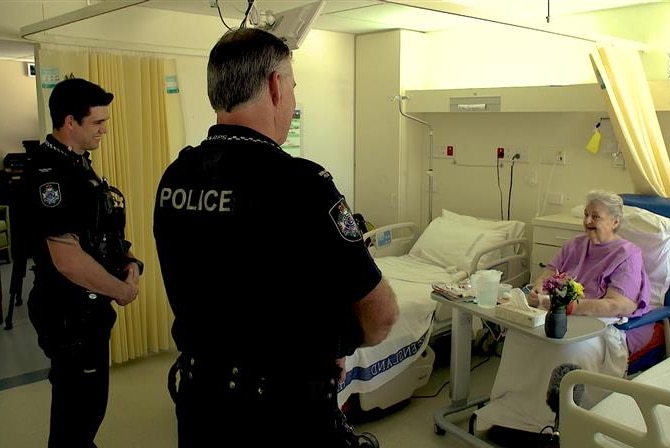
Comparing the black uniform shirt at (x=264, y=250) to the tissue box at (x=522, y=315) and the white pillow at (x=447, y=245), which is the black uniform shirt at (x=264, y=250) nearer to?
the tissue box at (x=522, y=315)

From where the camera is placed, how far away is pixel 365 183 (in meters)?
5.06

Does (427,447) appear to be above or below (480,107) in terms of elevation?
below

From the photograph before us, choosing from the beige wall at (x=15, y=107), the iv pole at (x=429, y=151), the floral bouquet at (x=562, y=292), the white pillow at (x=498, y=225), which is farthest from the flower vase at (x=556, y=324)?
the beige wall at (x=15, y=107)

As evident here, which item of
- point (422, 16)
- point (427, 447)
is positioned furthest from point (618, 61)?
point (427, 447)

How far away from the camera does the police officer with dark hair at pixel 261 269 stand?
3.86 ft

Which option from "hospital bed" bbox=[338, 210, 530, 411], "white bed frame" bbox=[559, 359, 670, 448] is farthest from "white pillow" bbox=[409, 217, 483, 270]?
"white bed frame" bbox=[559, 359, 670, 448]

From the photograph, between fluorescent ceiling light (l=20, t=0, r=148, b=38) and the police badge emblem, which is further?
fluorescent ceiling light (l=20, t=0, r=148, b=38)

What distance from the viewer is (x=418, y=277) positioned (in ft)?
12.4

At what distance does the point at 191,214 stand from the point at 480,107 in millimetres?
3303

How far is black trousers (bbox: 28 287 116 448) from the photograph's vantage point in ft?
7.11

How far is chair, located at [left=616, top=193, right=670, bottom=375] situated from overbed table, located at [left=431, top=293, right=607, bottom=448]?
0.40 metres

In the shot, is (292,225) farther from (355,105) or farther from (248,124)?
(355,105)

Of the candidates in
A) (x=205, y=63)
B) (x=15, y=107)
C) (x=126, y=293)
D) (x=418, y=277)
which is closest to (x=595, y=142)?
(x=418, y=277)

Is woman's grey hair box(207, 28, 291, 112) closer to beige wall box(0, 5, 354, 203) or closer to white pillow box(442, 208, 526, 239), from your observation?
beige wall box(0, 5, 354, 203)
